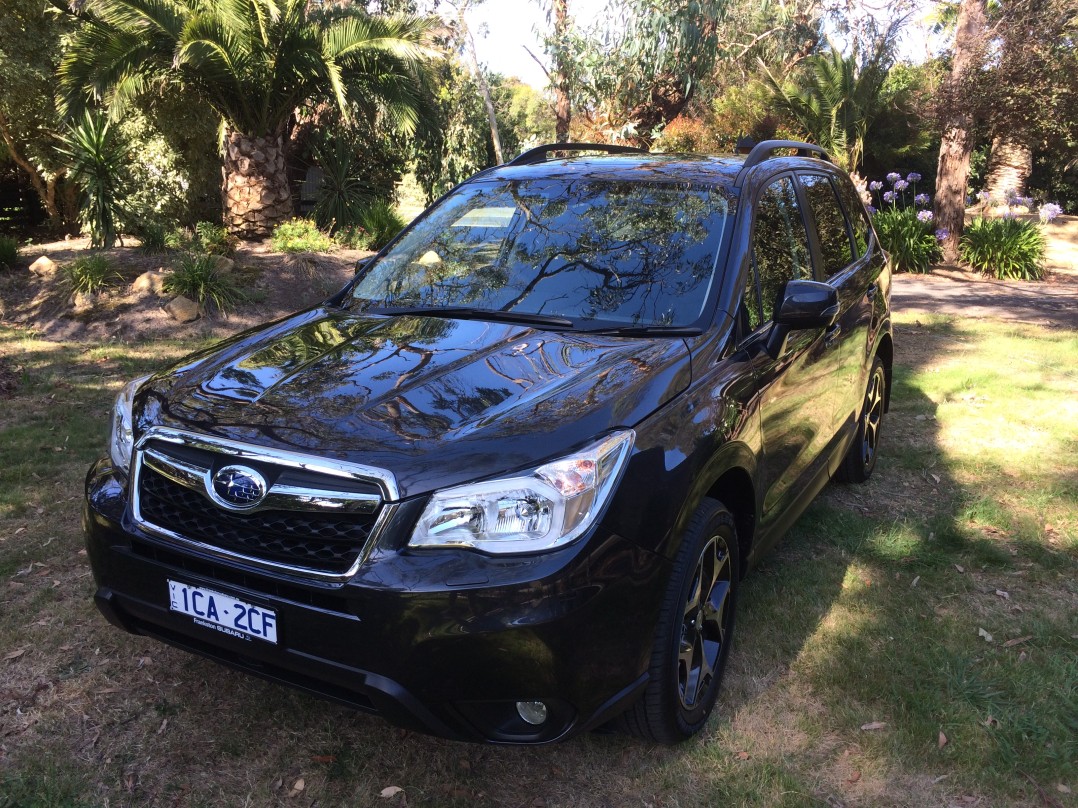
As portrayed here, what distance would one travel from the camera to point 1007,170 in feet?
61.2

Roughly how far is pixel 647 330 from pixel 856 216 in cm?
260

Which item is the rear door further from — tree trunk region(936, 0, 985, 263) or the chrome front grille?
tree trunk region(936, 0, 985, 263)

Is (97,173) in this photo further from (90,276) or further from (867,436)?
(867,436)

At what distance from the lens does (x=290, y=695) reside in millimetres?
3156

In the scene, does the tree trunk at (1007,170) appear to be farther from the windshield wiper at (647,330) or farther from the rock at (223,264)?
the windshield wiper at (647,330)

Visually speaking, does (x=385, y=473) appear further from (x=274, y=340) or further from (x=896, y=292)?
(x=896, y=292)

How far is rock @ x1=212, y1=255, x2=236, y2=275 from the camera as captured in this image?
1063 centimetres

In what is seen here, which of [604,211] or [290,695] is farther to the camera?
[604,211]

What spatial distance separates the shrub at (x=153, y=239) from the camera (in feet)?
38.2

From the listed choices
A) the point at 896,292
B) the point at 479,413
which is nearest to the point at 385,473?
the point at 479,413

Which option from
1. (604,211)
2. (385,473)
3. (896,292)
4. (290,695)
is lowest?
(896,292)

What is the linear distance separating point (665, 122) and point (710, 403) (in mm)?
17869

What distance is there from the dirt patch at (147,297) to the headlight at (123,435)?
21.7ft

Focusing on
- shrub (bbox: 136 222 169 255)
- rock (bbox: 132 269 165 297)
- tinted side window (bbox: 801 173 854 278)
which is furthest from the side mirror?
shrub (bbox: 136 222 169 255)
